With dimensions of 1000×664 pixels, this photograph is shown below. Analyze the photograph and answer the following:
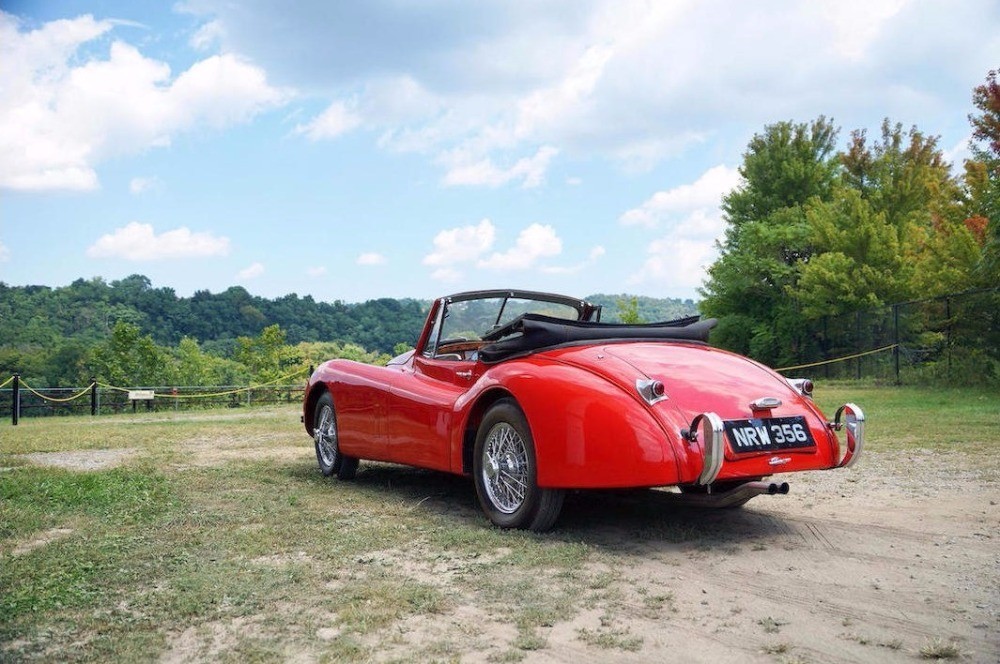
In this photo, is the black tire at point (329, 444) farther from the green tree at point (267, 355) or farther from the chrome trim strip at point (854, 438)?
the green tree at point (267, 355)

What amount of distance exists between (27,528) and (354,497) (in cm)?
206

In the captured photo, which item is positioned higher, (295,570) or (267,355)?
(267,355)

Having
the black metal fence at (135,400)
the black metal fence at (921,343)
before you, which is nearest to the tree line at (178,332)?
the black metal fence at (135,400)

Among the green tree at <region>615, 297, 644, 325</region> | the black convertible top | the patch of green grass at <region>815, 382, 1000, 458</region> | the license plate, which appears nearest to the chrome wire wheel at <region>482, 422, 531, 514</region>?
the black convertible top

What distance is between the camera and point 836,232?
99.8ft

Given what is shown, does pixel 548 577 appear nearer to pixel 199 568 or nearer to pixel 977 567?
pixel 199 568

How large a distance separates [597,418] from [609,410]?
0.07 m

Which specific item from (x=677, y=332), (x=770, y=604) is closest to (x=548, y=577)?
(x=770, y=604)

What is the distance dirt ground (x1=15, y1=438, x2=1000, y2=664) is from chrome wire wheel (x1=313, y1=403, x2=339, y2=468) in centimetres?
149

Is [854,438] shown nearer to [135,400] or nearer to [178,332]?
[135,400]

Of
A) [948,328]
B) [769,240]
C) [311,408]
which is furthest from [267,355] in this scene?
[311,408]

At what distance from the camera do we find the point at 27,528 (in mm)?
5160

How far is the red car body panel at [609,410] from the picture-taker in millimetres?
4492

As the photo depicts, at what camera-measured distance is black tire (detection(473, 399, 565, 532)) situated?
4.86 m
